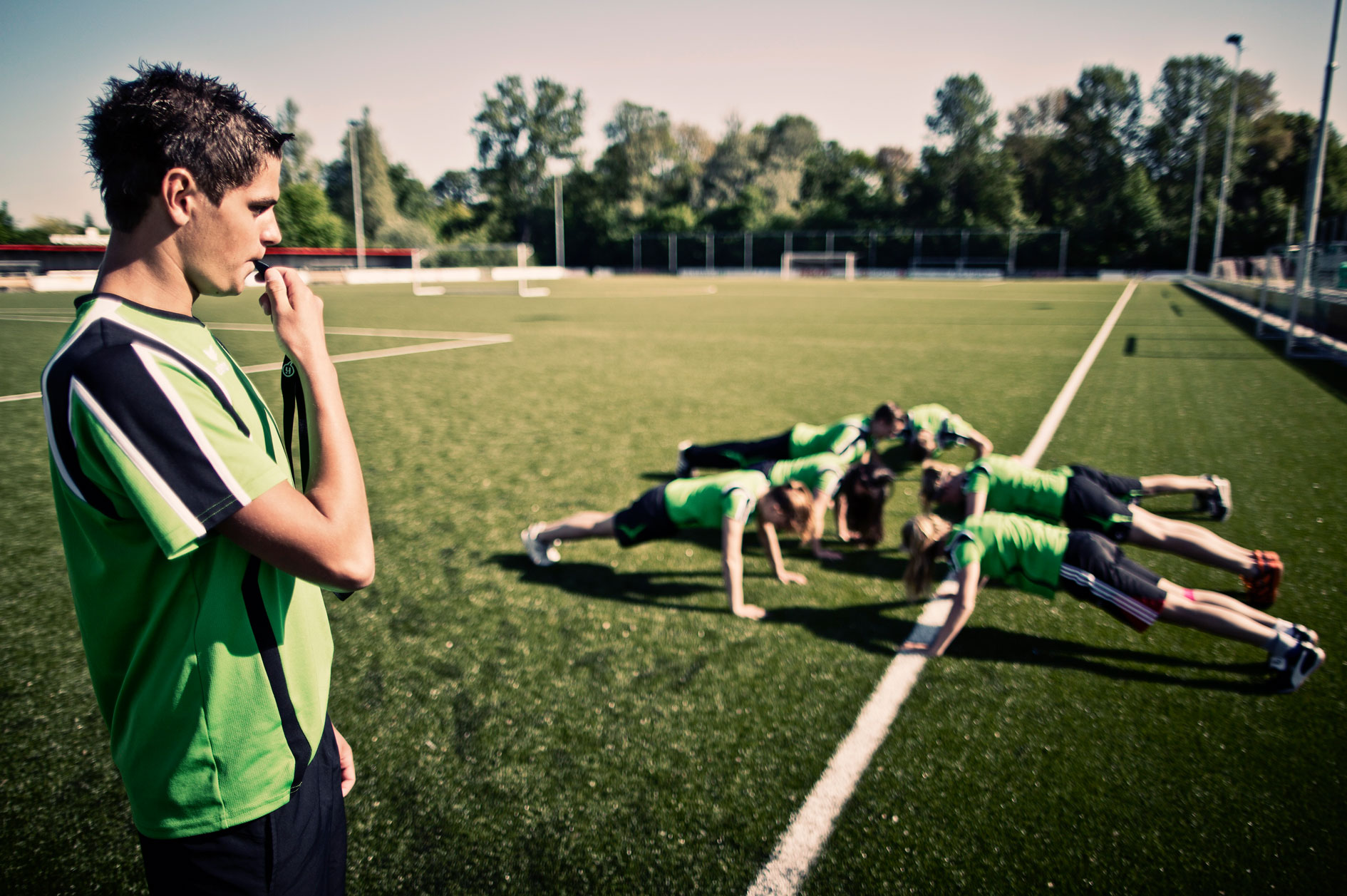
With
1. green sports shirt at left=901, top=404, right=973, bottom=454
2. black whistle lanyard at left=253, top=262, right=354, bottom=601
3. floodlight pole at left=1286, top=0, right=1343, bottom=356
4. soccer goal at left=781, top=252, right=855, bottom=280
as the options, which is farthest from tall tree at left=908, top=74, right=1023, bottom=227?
black whistle lanyard at left=253, top=262, right=354, bottom=601

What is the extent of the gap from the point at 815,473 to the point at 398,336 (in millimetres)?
15197

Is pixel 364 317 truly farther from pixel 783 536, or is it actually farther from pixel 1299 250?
pixel 1299 250

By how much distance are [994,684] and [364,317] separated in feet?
77.1

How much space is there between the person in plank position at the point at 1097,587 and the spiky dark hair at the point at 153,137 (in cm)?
351

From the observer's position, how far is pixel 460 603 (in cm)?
445

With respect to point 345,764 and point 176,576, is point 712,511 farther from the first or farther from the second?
point 176,576

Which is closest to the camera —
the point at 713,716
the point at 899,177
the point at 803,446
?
the point at 713,716

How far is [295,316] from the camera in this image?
4.00 feet

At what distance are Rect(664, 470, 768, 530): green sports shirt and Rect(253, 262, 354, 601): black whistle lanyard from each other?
309cm

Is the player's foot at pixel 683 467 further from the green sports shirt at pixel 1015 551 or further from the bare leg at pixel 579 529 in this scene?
the green sports shirt at pixel 1015 551

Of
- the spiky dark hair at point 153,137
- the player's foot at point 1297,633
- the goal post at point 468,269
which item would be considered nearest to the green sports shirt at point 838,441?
the player's foot at point 1297,633

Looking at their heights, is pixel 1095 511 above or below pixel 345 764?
below

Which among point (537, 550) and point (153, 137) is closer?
point (153, 137)

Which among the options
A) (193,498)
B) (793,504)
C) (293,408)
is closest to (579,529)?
(793,504)
